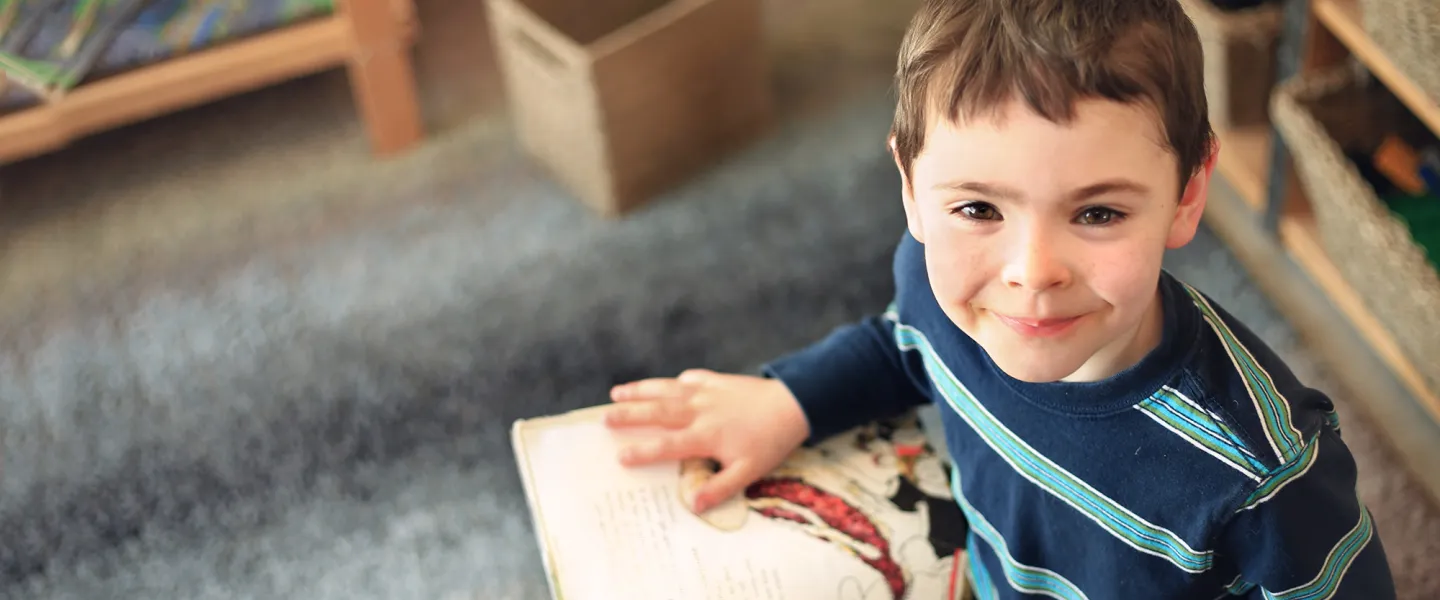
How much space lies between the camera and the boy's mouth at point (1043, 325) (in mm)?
661

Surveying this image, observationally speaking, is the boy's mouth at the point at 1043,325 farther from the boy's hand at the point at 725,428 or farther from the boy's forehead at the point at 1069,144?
the boy's hand at the point at 725,428

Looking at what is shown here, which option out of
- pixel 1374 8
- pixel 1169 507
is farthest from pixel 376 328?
pixel 1374 8

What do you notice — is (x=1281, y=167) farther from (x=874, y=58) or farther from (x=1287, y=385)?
(x=1287, y=385)

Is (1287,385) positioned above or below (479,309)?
above

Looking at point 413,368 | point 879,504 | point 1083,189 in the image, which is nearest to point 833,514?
point 879,504

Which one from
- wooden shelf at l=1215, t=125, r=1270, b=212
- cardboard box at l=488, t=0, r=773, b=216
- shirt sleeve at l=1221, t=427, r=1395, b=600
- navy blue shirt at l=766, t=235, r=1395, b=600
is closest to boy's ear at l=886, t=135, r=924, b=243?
navy blue shirt at l=766, t=235, r=1395, b=600

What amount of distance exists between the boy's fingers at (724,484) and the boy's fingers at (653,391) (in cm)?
8

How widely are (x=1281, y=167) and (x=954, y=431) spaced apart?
0.60 metres

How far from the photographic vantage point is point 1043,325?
664 mm

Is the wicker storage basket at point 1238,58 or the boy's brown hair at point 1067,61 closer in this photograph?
the boy's brown hair at point 1067,61

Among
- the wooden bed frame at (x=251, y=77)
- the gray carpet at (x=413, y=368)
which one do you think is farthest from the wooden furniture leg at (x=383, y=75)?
the gray carpet at (x=413, y=368)

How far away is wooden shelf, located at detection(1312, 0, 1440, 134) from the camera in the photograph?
3.41 feet

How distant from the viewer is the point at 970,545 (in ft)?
2.99

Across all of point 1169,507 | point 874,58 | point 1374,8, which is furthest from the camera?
point 874,58
